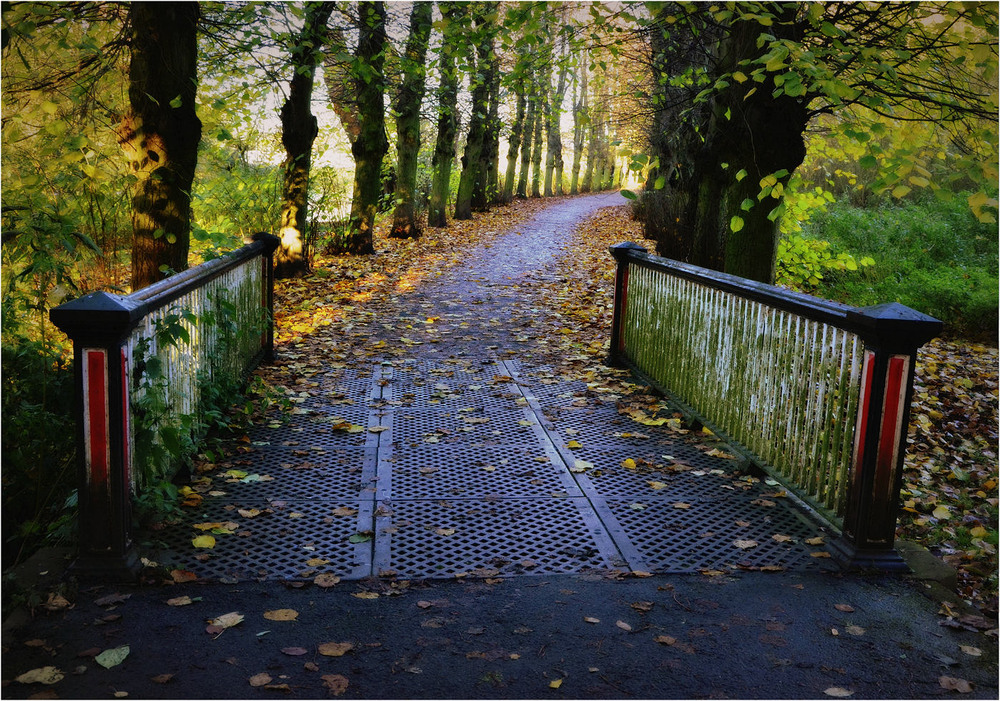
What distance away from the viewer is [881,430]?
4.16m

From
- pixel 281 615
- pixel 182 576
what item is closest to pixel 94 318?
pixel 182 576

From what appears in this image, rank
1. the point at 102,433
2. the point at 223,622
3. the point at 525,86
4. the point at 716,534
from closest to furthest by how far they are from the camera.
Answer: the point at 223,622 < the point at 102,433 < the point at 716,534 < the point at 525,86

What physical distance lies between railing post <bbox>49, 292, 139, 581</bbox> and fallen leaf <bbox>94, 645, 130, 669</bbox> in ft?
2.34

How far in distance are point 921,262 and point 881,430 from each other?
1700cm

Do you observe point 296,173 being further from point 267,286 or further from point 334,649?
point 334,649

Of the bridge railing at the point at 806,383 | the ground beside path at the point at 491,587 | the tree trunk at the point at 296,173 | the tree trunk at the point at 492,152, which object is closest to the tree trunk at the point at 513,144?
the tree trunk at the point at 492,152

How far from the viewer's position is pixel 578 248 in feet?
72.2

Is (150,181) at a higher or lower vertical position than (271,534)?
higher

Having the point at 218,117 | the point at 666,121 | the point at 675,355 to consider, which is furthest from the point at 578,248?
the point at 675,355

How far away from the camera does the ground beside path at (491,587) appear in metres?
3.18

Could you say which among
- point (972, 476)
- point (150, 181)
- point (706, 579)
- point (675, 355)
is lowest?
point (972, 476)

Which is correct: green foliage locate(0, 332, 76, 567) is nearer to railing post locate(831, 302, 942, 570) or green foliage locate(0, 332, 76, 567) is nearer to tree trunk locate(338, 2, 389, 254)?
railing post locate(831, 302, 942, 570)

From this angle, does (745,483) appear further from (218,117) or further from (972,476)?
(218,117)

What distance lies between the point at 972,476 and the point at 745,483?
11.1 ft
